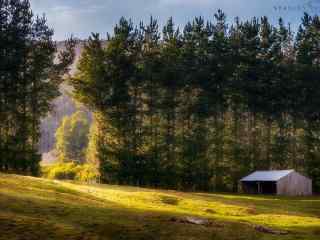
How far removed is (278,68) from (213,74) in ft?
45.2

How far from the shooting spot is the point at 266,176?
9456 cm

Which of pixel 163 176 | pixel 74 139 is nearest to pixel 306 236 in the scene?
pixel 163 176

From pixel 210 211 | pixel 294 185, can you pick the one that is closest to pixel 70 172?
pixel 294 185

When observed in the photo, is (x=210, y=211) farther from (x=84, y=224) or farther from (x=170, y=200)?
(x=84, y=224)

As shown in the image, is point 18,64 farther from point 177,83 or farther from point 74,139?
point 74,139

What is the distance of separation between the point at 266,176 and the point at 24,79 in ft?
157

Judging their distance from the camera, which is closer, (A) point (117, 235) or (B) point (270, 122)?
(A) point (117, 235)

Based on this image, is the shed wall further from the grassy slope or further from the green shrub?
the grassy slope

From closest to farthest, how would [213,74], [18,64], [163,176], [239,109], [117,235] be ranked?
[117,235]
[18,64]
[163,176]
[213,74]
[239,109]

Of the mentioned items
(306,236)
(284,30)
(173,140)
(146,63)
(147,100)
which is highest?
(284,30)

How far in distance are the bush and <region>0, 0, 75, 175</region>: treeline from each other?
47.4 ft

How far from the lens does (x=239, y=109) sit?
113 m

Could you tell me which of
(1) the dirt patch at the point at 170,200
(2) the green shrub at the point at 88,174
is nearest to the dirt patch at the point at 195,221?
(1) the dirt patch at the point at 170,200

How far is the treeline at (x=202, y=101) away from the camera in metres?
98.7
